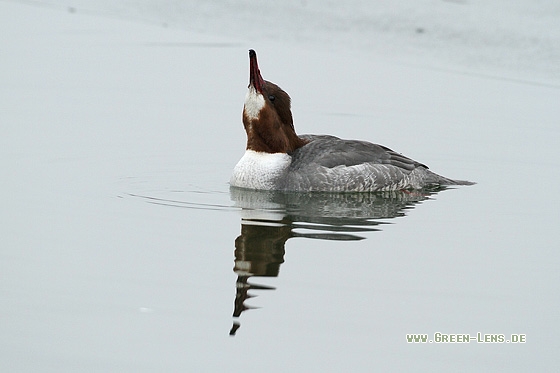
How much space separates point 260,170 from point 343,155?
102 centimetres

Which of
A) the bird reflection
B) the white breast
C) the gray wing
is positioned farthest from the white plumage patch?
the bird reflection

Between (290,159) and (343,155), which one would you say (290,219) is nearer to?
(290,159)

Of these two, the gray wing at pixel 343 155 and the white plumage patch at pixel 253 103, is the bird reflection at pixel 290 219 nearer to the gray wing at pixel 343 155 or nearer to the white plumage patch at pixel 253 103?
the gray wing at pixel 343 155

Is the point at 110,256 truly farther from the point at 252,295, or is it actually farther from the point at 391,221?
the point at 391,221

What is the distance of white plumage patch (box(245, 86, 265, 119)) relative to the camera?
38.7 feet

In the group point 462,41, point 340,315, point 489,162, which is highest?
point 462,41

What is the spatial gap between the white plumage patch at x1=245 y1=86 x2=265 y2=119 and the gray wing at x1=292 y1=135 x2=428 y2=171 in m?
0.72

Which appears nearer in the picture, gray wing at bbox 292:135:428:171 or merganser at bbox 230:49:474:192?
merganser at bbox 230:49:474:192

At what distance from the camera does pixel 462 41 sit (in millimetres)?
19844

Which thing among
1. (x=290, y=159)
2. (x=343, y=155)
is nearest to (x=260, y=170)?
(x=290, y=159)

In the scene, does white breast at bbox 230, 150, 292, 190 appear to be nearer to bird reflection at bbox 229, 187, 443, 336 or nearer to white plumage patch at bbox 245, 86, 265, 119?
bird reflection at bbox 229, 187, 443, 336

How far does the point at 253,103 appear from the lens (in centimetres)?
1185

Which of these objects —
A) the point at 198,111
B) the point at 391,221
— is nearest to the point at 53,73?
the point at 198,111

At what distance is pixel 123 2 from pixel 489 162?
1158 cm
